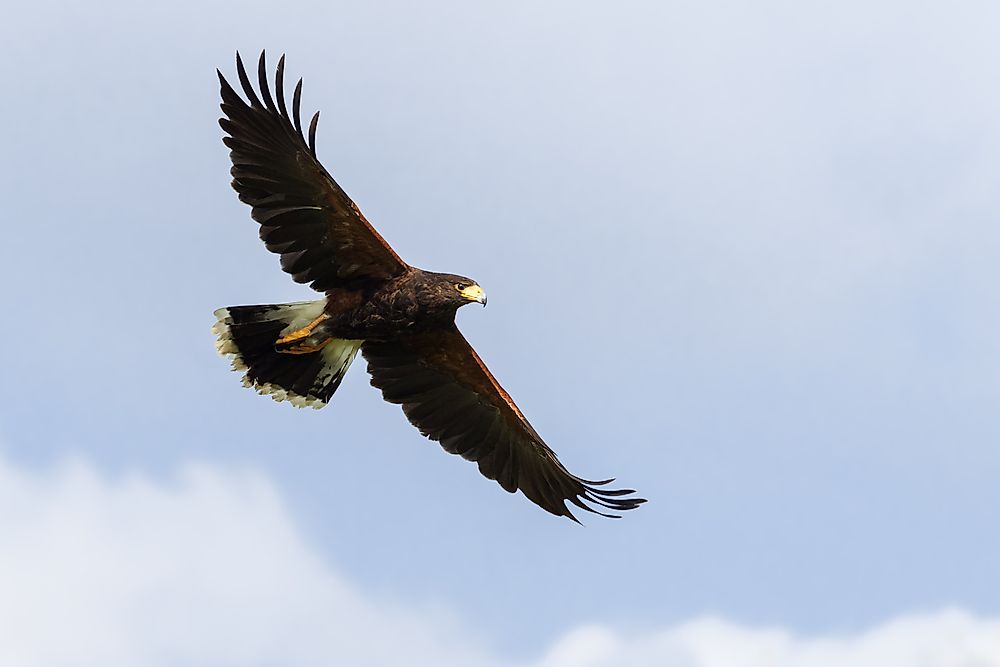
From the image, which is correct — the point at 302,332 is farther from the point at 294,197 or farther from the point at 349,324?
Answer: the point at 294,197

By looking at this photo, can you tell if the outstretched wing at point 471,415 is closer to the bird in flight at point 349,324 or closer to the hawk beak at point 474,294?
the bird in flight at point 349,324

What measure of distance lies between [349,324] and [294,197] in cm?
139

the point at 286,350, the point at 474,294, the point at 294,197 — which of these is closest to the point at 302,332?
the point at 286,350

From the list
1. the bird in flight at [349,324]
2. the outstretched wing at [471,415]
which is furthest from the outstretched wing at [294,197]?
the outstretched wing at [471,415]

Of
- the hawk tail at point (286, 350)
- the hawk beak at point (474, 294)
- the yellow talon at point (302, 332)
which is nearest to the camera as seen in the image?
the hawk beak at point (474, 294)

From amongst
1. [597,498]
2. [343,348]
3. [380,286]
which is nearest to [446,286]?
[380,286]

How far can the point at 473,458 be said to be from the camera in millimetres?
15508

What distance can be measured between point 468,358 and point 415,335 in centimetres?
82

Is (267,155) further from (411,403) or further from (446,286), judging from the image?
(411,403)

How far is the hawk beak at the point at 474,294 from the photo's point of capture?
1373 centimetres

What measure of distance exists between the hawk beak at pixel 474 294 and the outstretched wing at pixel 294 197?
0.73 m

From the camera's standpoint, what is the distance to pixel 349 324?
14.2 meters

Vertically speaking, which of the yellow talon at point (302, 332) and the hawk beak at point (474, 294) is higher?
the hawk beak at point (474, 294)

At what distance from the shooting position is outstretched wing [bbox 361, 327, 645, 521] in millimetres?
15227
